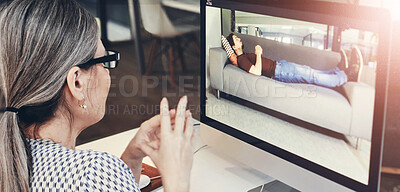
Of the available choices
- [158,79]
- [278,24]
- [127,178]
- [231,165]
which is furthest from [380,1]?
[158,79]

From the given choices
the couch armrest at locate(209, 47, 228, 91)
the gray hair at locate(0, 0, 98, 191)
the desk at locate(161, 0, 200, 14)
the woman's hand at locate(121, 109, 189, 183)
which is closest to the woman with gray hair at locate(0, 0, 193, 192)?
the gray hair at locate(0, 0, 98, 191)

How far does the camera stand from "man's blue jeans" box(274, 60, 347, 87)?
0.93 metres

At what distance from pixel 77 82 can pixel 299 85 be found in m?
0.49

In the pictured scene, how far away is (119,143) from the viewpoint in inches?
61.0

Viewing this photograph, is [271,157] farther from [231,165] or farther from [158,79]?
[158,79]

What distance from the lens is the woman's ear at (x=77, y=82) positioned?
981 millimetres

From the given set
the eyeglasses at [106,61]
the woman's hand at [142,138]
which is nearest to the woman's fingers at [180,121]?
the woman's hand at [142,138]

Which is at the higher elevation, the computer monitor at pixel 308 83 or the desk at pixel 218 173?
the computer monitor at pixel 308 83

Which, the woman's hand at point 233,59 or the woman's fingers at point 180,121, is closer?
the woman's fingers at point 180,121

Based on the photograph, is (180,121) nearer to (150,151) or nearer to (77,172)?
(150,151)

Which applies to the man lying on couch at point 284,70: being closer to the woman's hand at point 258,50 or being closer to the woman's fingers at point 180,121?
the woman's hand at point 258,50

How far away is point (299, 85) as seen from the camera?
1021mm

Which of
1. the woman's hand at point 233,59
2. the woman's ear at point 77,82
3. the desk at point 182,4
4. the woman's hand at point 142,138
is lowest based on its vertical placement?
the woman's hand at point 142,138

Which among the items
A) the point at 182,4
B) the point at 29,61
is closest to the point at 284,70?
the point at 29,61
